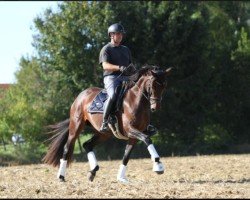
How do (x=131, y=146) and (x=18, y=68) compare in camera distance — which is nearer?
(x=131, y=146)

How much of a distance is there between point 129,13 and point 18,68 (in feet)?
50.7

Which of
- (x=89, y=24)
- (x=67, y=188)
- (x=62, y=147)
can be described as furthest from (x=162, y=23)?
(x=67, y=188)

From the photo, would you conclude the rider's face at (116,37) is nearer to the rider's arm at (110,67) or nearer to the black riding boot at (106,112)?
the rider's arm at (110,67)

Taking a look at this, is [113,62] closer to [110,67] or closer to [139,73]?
[110,67]

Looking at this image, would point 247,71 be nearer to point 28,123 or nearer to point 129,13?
point 129,13

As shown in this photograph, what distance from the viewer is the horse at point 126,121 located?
10141mm

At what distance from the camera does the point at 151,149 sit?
9898 mm

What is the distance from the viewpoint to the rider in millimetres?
10742

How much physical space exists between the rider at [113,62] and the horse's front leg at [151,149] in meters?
0.86

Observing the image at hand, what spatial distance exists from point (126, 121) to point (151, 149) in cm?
100

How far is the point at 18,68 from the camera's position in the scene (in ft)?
129

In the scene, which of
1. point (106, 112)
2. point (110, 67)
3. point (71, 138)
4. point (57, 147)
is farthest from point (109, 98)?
point (57, 147)

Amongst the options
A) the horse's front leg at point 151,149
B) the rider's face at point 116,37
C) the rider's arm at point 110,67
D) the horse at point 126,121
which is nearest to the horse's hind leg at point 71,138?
the horse at point 126,121

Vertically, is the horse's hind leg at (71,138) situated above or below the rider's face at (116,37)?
below
